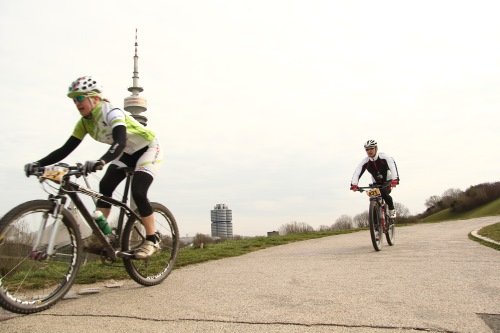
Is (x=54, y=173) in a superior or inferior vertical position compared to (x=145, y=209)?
superior

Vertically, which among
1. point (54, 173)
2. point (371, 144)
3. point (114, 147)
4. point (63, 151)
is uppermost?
point (371, 144)

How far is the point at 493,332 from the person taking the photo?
3051mm

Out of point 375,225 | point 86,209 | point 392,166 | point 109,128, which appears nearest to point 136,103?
Result: point 392,166

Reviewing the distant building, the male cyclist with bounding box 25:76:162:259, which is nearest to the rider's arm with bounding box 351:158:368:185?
the male cyclist with bounding box 25:76:162:259

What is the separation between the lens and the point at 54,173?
166 inches

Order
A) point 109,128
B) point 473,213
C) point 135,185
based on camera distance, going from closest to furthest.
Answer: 1. point 109,128
2. point 135,185
3. point 473,213

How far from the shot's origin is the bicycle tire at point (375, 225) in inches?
353

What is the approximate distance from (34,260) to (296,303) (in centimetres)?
245

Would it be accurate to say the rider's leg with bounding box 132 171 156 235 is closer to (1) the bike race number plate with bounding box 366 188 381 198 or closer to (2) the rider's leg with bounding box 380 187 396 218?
(1) the bike race number plate with bounding box 366 188 381 198

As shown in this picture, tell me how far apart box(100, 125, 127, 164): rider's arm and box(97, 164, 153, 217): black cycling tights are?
777mm

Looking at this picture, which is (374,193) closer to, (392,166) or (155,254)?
(392,166)

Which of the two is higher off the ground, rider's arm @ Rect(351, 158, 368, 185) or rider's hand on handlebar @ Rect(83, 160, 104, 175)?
rider's arm @ Rect(351, 158, 368, 185)

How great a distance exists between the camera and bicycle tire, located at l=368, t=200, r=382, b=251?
898 centimetres

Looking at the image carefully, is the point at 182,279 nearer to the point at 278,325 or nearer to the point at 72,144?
the point at 72,144
